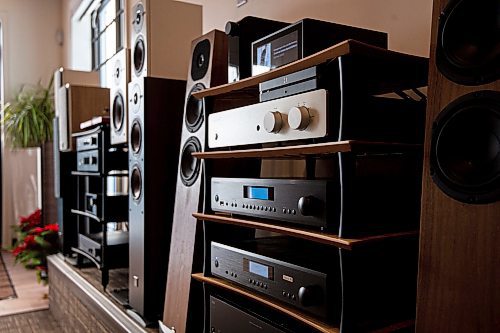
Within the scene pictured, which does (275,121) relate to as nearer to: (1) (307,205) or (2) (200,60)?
(1) (307,205)

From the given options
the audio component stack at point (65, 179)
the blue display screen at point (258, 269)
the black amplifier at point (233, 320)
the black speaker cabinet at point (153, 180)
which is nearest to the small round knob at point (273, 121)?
the blue display screen at point (258, 269)

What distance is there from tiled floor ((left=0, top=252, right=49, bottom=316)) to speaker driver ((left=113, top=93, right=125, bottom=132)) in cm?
160

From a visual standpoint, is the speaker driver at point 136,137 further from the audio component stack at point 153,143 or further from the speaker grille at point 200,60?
the speaker grille at point 200,60

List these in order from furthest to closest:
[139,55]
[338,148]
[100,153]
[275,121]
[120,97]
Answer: [100,153] → [120,97] → [139,55] → [275,121] → [338,148]

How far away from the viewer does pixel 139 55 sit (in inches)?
81.4

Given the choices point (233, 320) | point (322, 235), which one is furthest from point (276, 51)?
point (233, 320)

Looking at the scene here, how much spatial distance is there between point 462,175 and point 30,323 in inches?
111

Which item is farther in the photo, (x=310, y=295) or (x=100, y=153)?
(x=100, y=153)

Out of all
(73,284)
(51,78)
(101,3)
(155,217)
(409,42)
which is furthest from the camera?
(51,78)

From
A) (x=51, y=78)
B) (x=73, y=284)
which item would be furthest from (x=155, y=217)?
(x=51, y=78)

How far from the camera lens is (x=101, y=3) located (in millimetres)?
4703

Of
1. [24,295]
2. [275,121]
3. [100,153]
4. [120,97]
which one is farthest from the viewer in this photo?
[24,295]

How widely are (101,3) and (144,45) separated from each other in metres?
3.03

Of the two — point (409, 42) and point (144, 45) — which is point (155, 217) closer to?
point (144, 45)
